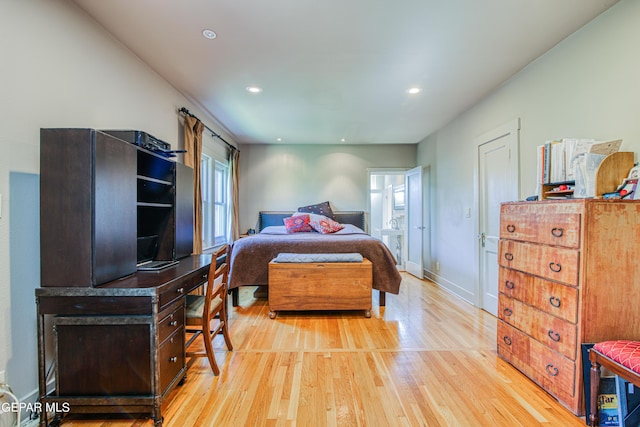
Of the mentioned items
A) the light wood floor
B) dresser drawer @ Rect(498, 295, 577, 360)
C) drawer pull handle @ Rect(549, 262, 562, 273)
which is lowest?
the light wood floor

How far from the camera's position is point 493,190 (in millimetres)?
3164

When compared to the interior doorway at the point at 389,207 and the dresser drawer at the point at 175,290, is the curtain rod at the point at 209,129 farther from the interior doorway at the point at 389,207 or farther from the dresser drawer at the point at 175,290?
the interior doorway at the point at 389,207

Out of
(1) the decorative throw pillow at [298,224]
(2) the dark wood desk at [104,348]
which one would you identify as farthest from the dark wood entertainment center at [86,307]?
(1) the decorative throw pillow at [298,224]

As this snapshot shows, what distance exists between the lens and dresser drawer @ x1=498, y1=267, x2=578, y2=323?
161 cm

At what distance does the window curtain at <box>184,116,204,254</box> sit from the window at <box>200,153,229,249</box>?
623 millimetres

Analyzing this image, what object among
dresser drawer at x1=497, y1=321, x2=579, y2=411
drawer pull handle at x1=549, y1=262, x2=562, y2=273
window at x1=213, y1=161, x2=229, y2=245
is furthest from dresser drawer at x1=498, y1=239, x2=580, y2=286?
window at x1=213, y1=161, x2=229, y2=245

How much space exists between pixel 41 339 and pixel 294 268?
200cm

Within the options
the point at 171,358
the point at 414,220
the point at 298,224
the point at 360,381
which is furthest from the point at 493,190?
the point at 171,358

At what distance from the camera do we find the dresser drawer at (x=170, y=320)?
1.53 metres

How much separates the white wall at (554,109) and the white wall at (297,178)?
1.85m

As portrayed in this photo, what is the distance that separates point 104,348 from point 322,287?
1960 millimetres

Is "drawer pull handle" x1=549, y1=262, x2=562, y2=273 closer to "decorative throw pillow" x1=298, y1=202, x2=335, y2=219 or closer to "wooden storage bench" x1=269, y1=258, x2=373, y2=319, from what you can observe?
"wooden storage bench" x1=269, y1=258, x2=373, y2=319

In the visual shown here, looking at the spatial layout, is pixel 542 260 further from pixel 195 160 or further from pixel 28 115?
pixel 195 160

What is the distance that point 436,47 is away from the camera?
2.23 metres
